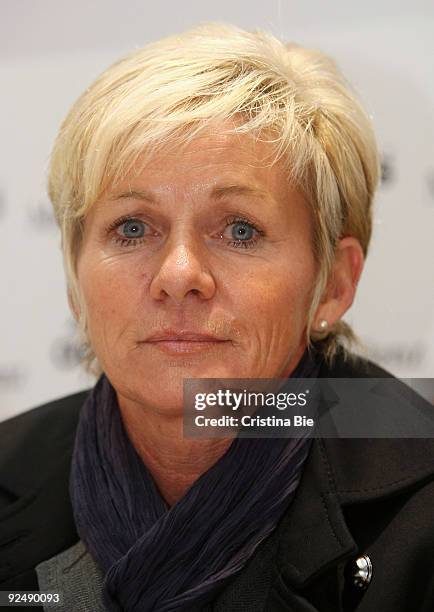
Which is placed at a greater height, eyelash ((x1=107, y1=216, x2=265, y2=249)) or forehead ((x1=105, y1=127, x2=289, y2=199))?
forehead ((x1=105, y1=127, x2=289, y2=199))

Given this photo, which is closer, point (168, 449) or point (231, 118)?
point (231, 118)

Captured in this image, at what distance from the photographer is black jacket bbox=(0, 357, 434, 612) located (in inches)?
45.6

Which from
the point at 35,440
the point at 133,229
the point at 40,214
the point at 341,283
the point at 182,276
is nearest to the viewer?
the point at 182,276

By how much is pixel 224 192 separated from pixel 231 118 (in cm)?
11

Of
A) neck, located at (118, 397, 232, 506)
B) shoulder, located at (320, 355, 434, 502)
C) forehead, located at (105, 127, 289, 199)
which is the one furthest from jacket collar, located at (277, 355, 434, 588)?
forehead, located at (105, 127, 289, 199)

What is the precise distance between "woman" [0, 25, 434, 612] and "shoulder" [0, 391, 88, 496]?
0.08 metres

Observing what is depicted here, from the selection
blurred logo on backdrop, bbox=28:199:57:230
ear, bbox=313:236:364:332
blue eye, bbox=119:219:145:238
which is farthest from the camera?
blurred logo on backdrop, bbox=28:199:57:230

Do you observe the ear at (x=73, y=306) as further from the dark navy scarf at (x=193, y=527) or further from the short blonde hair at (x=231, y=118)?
the dark navy scarf at (x=193, y=527)

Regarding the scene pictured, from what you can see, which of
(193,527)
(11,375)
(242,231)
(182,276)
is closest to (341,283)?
(242,231)

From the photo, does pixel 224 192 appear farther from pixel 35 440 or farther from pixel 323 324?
pixel 35 440

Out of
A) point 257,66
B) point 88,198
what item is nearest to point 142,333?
point 88,198

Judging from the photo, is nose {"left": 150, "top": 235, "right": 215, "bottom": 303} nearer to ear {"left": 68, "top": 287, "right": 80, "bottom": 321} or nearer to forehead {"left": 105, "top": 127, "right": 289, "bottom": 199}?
forehead {"left": 105, "top": 127, "right": 289, "bottom": 199}

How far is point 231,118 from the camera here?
1220 mm

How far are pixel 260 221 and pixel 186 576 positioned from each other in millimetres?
550
